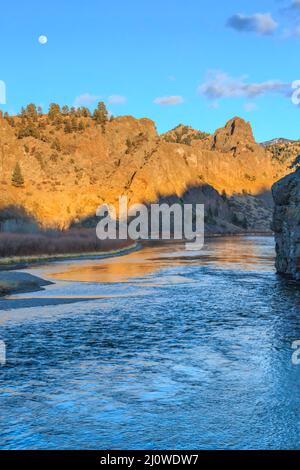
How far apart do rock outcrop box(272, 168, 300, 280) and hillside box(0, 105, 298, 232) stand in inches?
2683

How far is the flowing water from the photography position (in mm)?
9539

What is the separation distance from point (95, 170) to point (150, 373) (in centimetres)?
12803

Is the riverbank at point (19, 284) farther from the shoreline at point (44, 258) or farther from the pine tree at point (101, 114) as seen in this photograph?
the pine tree at point (101, 114)

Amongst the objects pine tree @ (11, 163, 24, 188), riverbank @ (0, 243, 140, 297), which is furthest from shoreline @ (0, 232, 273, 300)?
pine tree @ (11, 163, 24, 188)

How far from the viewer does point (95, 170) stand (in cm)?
13900

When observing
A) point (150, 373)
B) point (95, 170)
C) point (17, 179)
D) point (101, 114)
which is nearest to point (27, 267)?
point (150, 373)

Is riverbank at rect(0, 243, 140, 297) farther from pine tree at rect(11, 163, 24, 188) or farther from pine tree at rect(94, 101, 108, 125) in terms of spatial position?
pine tree at rect(94, 101, 108, 125)

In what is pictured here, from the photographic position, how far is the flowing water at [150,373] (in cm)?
954

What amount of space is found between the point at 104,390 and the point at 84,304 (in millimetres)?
13623
